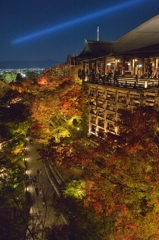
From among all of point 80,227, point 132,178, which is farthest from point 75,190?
point 132,178

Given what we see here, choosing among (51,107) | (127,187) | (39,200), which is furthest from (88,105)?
(127,187)

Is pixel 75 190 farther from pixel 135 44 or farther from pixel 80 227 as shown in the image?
pixel 135 44

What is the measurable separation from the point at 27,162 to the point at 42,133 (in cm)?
336

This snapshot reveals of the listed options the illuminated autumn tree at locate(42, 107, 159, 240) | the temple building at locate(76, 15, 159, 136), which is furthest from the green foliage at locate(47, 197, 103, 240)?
the temple building at locate(76, 15, 159, 136)

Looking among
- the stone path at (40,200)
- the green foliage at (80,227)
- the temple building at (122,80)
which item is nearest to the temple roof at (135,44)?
the temple building at (122,80)

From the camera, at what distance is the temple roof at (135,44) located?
614 inches

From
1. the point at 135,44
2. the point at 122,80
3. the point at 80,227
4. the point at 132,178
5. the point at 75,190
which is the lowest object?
the point at 80,227

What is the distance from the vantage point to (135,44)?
17750 millimetres

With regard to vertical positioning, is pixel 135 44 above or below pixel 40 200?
above

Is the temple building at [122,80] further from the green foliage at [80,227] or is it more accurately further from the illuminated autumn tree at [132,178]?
the green foliage at [80,227]

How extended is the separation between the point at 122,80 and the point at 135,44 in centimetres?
346

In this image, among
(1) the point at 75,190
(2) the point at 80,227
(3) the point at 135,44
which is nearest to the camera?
(2) the point at 80,227

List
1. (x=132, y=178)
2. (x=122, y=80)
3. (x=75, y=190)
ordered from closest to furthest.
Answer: (x=132, y=178), (x=75, y=190), (x=122, y=80)

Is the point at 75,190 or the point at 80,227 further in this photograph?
the point at 75,190
